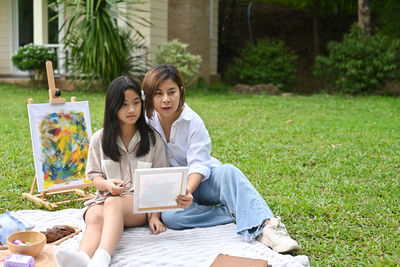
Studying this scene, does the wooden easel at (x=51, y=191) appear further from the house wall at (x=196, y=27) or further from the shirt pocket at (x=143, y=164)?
the house wall at (x=196, y=27)

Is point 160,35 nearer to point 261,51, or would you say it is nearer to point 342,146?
point 261,51

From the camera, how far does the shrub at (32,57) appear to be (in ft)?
35.3

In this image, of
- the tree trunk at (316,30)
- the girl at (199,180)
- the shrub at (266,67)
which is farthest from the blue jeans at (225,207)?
the tree trunk at (316,30)

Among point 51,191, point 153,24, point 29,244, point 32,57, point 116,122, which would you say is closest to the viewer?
point 29,244

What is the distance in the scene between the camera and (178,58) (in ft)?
35.9

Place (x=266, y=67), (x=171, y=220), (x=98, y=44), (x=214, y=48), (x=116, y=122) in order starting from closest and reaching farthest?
(x=116, y=122) → (x=171, y=220) → (x=98, y=44) → (x=266, y=67) → (x=214, y=48)

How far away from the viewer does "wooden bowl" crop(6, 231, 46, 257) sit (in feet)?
8.18

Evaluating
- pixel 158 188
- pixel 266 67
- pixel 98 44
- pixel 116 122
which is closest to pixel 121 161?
pixel 116 122

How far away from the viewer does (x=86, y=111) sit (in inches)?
155

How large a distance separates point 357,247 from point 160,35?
9.79 metres

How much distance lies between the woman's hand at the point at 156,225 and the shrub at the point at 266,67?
410 inches

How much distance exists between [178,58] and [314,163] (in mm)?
6559

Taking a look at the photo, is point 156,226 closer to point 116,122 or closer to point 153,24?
point 116,122

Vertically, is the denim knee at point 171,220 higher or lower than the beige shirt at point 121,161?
lower
